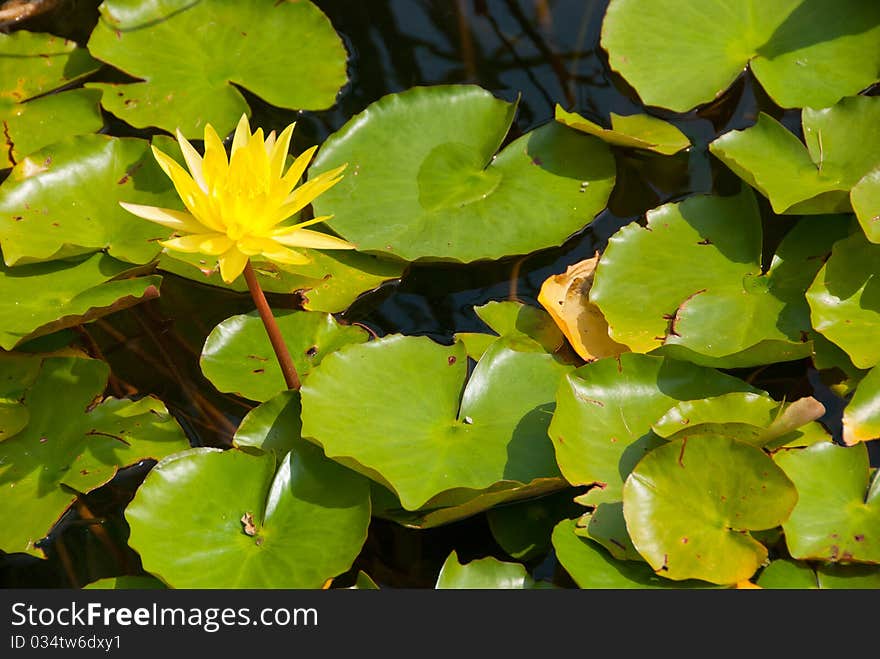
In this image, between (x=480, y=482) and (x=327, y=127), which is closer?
(x=480, y=482)

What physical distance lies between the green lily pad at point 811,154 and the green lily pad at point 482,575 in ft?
2.99

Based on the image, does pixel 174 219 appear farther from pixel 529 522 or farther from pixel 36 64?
pixel 36 64

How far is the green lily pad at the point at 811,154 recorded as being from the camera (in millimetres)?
1918

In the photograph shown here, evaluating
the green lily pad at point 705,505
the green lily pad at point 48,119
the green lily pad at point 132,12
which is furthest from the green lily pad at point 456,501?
the green lily pad at point 132,12

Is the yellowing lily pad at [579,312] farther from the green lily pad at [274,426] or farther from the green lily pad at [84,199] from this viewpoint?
the green lily pad at [84,199]

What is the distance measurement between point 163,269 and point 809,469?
1366 millimetres

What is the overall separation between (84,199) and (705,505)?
148 cm

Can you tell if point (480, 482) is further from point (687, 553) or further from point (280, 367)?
point (280, 367)

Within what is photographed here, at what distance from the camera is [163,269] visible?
2.07m

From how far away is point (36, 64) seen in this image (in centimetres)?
255

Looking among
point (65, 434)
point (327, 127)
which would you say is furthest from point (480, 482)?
point (327, 127)

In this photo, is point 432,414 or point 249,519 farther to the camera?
point 432,414

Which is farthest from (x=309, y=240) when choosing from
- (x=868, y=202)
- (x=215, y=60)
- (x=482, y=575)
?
(x=215, y=60)

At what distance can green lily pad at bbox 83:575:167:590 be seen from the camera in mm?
1578
